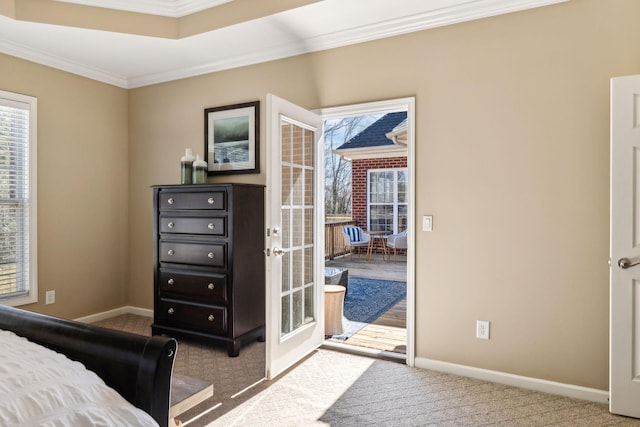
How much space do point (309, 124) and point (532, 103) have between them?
1634mm

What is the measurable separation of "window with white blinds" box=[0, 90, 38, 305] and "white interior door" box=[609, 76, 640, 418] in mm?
4528

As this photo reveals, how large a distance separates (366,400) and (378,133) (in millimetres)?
7256

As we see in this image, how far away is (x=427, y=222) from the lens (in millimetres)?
3047

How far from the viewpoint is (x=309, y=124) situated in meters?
3.32

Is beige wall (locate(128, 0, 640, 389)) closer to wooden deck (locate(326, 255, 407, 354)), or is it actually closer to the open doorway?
wooden deck (locate(326, 255, 407, 354))

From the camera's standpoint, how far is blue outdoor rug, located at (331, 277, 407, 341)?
430 cm

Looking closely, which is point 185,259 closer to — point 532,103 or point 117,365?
point 117,365

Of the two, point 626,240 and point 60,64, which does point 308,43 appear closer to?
point 60,64

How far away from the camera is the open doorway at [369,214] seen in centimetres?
545

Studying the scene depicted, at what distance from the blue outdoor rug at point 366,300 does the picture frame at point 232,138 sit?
1889mm

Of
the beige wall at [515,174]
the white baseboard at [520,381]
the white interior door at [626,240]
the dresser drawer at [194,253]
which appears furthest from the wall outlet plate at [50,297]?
the white interior door at [626,240]

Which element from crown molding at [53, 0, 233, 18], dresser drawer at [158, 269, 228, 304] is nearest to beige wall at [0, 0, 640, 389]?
crown molding at [53, 0, 233, 18]

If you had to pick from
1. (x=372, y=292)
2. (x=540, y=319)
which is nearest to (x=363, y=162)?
(x=372, y=292)

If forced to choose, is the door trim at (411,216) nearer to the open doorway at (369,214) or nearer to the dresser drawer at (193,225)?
the open doorway at (369,214)
